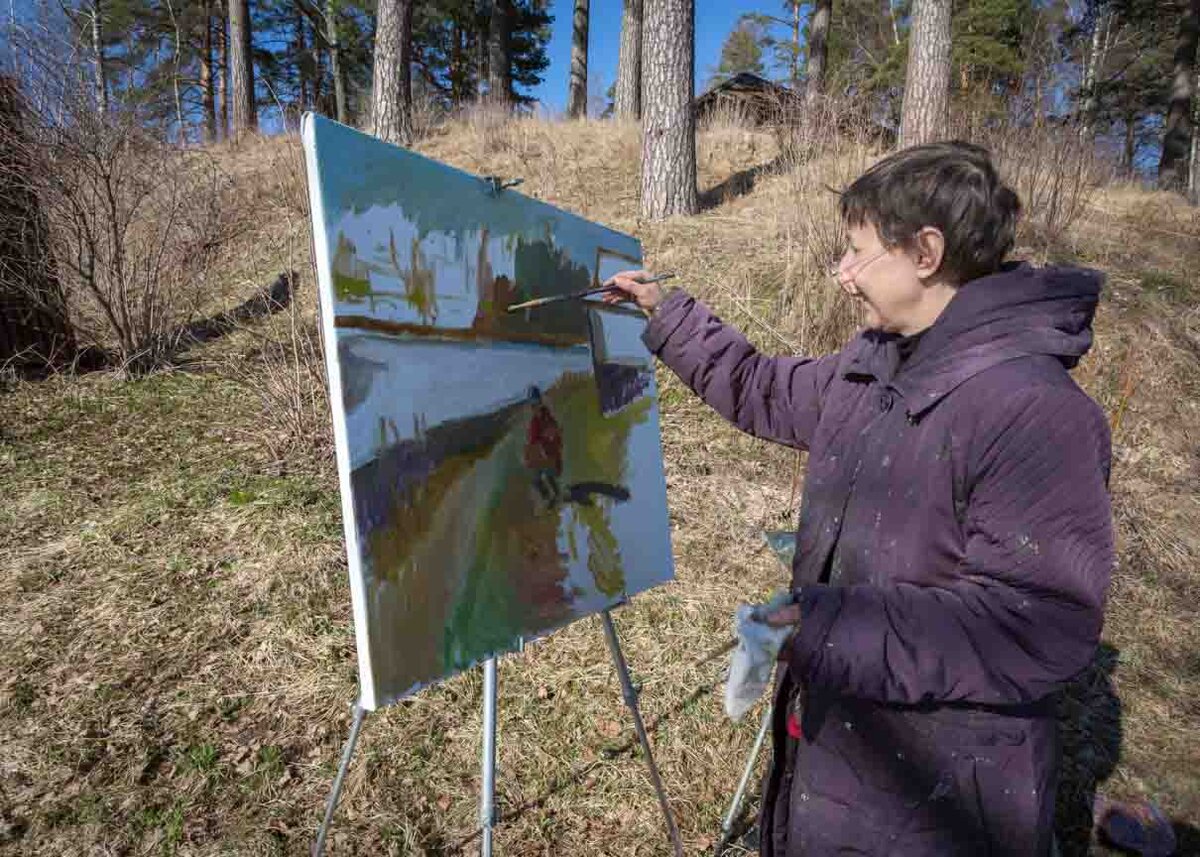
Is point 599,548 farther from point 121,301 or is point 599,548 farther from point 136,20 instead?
point 136,20

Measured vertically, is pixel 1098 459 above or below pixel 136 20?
below

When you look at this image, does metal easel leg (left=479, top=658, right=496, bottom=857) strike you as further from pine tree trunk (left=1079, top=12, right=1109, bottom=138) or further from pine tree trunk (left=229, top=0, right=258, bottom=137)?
pine tree trunk (left=1079, top=12, right=1109, bottom=138)

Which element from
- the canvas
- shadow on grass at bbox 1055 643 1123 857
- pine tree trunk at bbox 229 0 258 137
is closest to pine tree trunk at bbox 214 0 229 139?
pine tree trunk at bbox 229 0 258 137

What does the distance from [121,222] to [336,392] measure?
4607mm

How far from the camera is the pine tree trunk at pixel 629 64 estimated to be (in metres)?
10.5

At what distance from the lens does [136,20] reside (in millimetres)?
13680

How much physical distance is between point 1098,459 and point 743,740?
6.24 ft

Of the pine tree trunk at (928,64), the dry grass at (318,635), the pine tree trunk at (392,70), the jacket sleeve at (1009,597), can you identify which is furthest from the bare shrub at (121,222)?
the pine tree trunk at (928,64)

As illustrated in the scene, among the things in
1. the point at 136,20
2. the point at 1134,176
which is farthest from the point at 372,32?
the point at 1134,176

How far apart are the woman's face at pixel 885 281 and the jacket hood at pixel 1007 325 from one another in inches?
2.9

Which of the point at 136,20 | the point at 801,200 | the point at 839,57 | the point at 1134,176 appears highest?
the point at 839,57

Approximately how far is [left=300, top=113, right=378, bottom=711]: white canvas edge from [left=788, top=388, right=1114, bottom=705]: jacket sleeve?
2.33ft

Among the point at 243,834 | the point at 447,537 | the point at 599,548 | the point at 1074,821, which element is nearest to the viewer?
the point at 447,537

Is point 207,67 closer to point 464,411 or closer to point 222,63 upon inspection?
point 222,63
